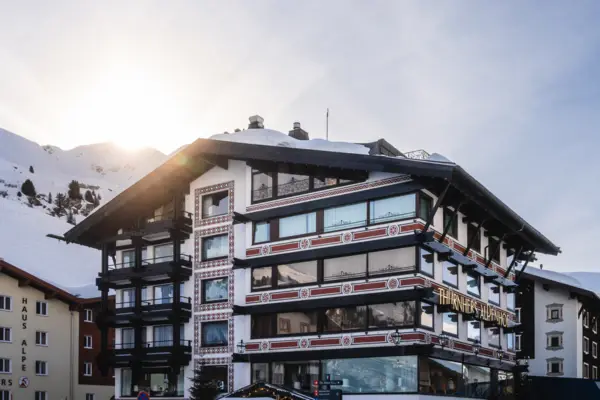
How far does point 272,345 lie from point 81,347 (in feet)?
77.5

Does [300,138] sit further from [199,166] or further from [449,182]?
[449,182]

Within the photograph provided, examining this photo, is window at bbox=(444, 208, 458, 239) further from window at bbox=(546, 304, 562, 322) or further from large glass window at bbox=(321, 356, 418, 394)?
window at bbox=(546, 304, 562, 322)

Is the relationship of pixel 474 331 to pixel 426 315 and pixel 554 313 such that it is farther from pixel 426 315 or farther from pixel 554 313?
pixel 554 313

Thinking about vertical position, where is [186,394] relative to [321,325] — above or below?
below

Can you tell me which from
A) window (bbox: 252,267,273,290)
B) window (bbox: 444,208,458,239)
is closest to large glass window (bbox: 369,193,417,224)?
window (bbox: 444,208,458,239)

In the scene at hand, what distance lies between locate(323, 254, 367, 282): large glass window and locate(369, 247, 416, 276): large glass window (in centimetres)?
49

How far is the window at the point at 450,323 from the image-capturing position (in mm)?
39150

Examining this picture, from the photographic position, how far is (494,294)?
45938 mm

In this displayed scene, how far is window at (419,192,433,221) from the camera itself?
123 ft

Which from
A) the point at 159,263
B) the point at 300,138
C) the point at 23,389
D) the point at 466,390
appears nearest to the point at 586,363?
the point at 466,390

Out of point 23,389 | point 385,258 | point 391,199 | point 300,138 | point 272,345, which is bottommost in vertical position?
point 23,389

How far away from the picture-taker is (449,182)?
36406 millimetres

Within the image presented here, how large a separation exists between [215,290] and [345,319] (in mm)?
8908

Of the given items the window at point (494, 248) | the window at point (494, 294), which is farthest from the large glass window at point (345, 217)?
the window at point (494, 294)
